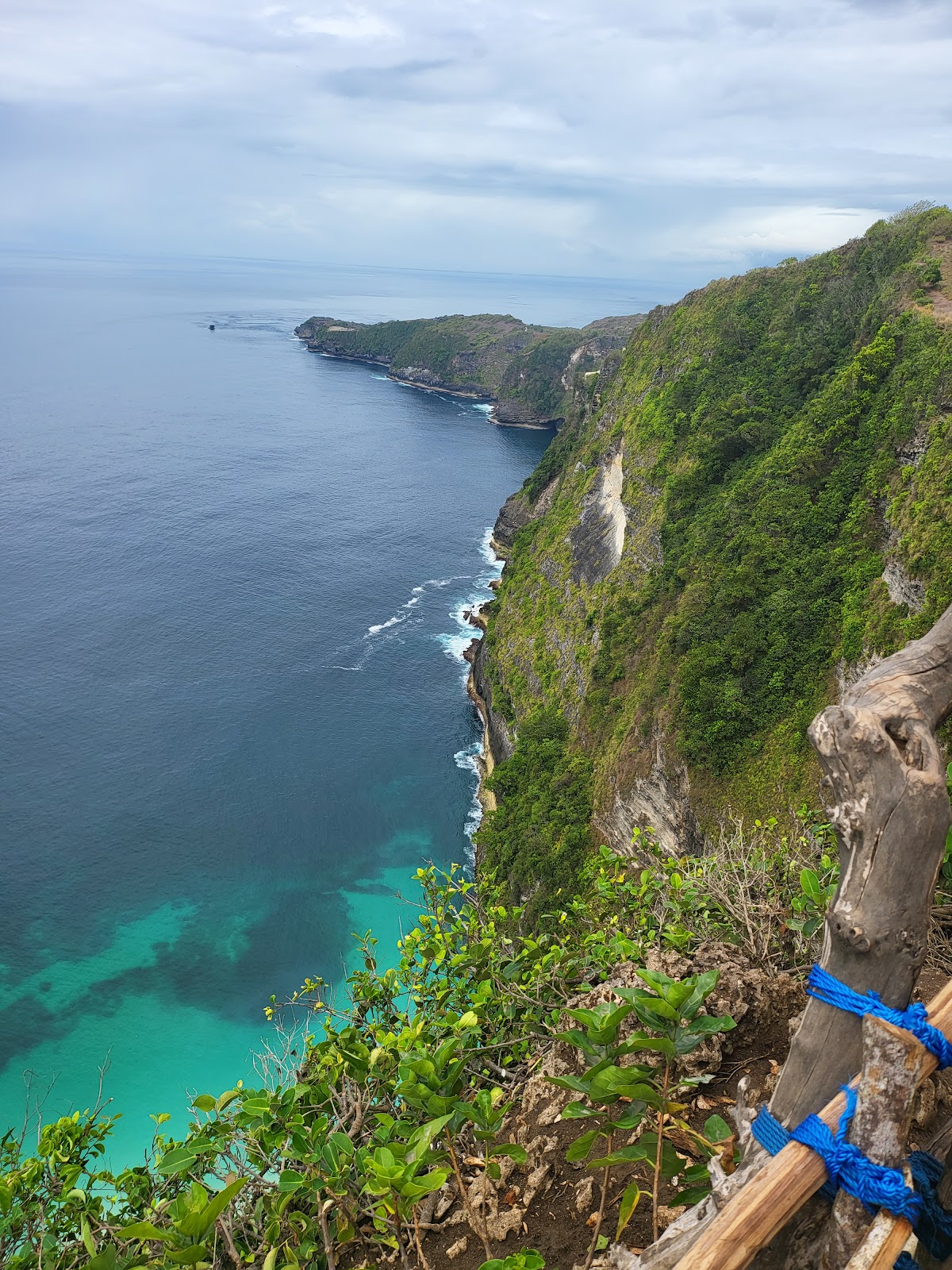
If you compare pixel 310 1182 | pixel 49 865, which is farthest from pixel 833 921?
pixel 49 865

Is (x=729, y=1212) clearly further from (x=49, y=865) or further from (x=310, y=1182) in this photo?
(x=49, y=865)

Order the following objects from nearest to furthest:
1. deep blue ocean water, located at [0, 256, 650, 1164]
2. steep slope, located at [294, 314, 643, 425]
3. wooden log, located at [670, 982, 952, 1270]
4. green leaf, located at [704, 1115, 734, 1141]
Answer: wooden log, located at [670, 982, 952, 1270] < green leaf, located at [704, 1115, 734, 1141] < deep blue ocean water, located at [0, 256, 650, 1164] < steep slope, located at [294, 314, 643, 425]

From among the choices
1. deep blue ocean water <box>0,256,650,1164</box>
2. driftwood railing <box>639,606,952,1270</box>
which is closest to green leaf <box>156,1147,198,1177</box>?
driftwood railing <box>639,606,952,1270</box>

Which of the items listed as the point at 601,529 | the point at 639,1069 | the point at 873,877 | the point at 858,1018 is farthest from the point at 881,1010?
the point at 601,529

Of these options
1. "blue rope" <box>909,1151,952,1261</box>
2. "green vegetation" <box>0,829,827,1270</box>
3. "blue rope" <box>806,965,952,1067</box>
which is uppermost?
"blue rope" <box>806,965,952,1067</box>

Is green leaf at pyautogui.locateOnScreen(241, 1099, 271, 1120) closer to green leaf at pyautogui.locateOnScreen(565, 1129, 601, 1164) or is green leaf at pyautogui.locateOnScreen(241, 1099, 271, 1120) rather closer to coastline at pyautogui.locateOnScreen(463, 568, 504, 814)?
green leaf at pyautogui.locateOnScreen(565, 1129, 601, 1164)

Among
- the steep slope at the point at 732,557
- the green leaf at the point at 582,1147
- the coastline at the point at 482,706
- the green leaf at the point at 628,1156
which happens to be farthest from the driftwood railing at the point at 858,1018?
the coastline at the point at 482,706

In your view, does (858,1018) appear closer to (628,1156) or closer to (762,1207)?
(762,1207)
